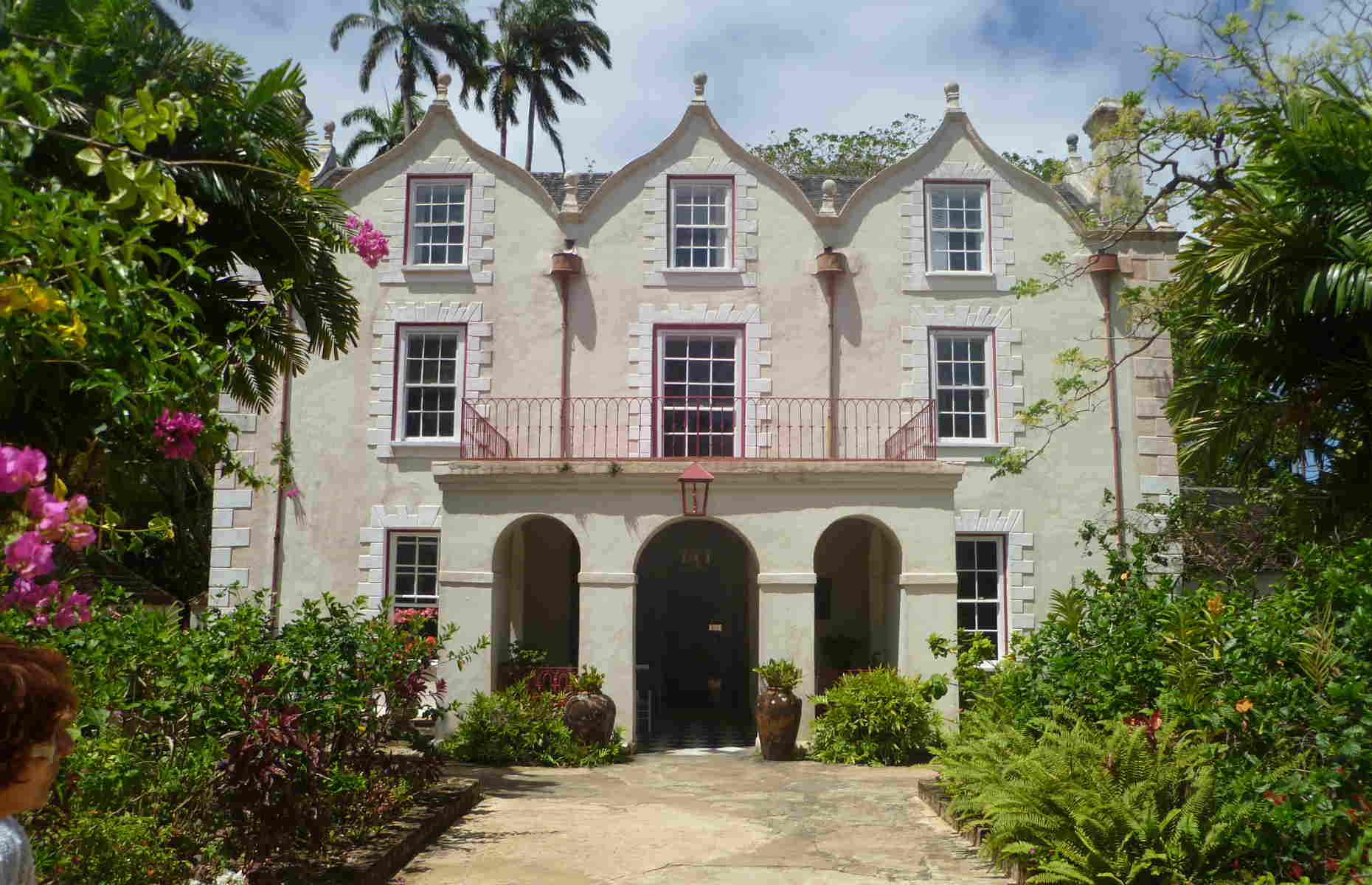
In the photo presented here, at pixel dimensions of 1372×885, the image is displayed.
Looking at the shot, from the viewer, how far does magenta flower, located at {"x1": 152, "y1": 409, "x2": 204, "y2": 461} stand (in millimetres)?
4754

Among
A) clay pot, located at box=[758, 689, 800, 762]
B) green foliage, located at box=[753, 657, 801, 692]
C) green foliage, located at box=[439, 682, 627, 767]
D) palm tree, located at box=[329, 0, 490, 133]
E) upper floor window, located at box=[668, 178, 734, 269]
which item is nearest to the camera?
green foliage, located at box=[439, 682, 627, 767]

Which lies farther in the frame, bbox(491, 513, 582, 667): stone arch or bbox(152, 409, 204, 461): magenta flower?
bbox(491, 513, 582, 667): stone arch

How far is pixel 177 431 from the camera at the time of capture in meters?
4.80

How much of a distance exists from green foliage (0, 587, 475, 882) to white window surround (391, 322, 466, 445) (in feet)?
31.7

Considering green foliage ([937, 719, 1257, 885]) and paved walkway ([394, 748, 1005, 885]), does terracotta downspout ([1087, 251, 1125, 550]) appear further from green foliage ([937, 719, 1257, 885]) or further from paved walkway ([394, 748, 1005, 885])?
green foliage ([937, 719, 1257, 885])

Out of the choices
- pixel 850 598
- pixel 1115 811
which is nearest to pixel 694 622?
pixel 850 598

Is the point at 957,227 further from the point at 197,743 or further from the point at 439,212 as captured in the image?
the point at 197,743

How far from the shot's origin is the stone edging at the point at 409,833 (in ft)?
24.3

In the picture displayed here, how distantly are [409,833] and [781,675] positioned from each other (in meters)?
6.69

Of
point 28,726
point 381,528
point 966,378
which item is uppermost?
point 966,378

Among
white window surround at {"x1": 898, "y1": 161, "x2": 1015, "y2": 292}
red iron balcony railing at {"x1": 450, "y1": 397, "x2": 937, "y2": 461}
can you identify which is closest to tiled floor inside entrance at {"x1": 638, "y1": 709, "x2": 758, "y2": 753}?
red iron balcony railing at {"x1": 450, "y1": 397, "x2": 937, "y2": 461}

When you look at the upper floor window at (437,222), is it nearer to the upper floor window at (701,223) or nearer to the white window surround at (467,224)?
the white window surround at (467,224)

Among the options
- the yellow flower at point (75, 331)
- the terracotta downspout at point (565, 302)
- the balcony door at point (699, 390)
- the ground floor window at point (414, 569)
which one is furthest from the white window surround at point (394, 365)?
the yellow flower at point (75, 331)

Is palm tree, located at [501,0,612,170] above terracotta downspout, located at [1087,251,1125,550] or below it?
above
